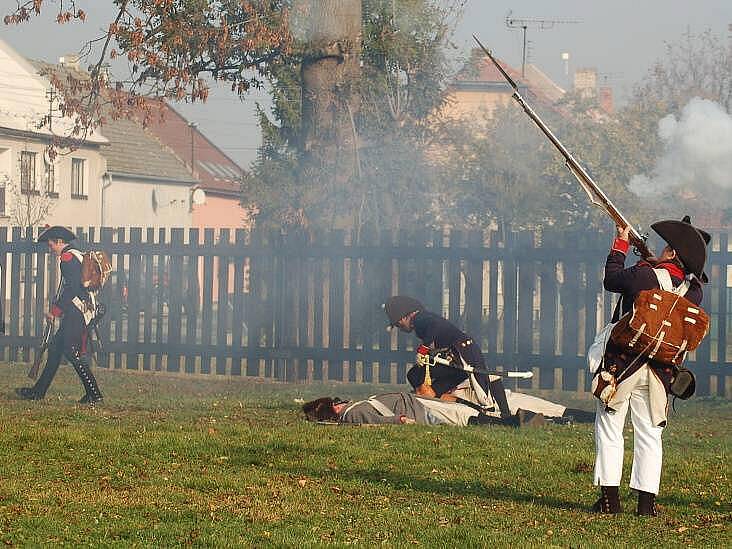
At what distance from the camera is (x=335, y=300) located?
54.5 ft

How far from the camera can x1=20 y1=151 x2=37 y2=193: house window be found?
40.7 m

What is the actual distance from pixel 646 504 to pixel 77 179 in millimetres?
39302

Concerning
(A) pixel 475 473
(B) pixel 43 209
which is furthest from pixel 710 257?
(B) pixel 43 209

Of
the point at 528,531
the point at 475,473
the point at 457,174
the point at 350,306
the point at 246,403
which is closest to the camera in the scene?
Result: the point at 528,531

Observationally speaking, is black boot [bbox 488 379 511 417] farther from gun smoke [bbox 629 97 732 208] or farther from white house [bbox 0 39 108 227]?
white house [bbox 0 39 108 227]

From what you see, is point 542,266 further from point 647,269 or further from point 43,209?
point 43,209

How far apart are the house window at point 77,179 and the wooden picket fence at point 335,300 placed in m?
26.2

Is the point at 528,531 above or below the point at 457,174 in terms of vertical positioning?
below

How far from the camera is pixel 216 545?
6.73 metres

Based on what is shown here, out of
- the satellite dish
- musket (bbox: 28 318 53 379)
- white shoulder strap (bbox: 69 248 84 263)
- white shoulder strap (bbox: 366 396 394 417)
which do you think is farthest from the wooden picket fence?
the satellite dish

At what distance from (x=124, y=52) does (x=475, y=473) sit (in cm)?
1182

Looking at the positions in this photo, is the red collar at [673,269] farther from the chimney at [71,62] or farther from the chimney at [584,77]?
the chimney at [584,77]

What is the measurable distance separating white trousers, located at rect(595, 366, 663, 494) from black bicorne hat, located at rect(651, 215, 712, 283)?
0.64m

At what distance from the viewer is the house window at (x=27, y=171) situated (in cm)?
4069
